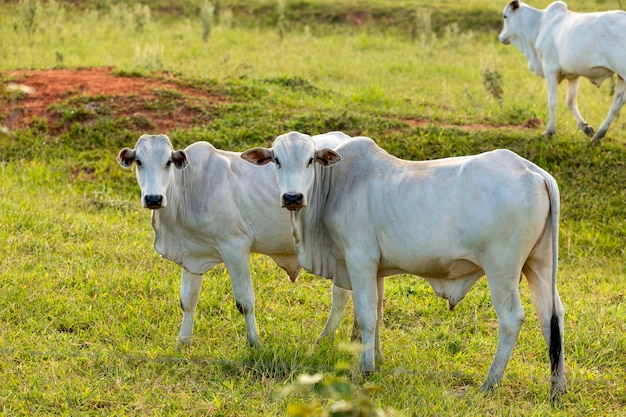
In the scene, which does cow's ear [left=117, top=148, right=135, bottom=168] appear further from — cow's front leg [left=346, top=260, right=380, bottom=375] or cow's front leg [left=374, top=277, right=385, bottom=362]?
cow's front leg [left=374, top=277, right=385, bottom=362]

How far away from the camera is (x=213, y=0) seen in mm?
17781

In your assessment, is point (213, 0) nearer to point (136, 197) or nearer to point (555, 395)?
point (136, 197)

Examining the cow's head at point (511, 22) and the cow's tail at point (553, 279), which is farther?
the cow's head at point (511, 22)

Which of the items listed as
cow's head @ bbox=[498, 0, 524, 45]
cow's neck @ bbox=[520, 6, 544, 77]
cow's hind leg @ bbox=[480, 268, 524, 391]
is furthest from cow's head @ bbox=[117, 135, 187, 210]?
cow's head @ bbox=[498, 0, 524, 45]

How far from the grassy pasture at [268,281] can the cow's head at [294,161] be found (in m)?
0.89

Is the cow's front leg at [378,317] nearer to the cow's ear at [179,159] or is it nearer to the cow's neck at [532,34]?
the cow's ear at [179,159]

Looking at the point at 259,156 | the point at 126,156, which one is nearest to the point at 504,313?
the point at 259,156

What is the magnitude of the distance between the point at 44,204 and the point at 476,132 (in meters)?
4.29

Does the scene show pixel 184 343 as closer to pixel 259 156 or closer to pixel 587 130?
pixel 259 156

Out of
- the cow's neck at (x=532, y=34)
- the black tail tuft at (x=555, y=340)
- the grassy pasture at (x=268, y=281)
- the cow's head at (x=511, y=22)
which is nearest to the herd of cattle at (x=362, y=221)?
the black tail tuft at (x=555, y=340)

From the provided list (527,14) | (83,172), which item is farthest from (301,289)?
(527,14)

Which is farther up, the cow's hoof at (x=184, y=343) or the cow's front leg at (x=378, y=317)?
the cow's front leg at (x=378, y=317)

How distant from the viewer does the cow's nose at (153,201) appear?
4.80 metres

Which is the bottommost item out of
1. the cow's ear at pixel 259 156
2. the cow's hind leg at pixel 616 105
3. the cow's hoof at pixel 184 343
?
the cow's hoof at pixel 184 343
